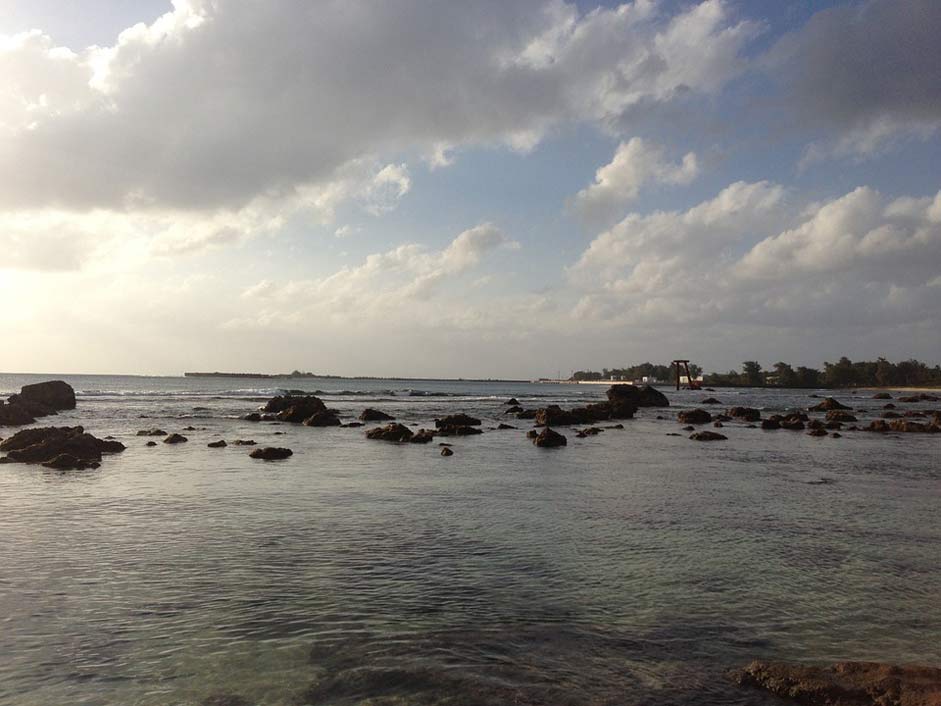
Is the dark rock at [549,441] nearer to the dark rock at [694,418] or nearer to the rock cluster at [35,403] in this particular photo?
the dark rock at [694,418]

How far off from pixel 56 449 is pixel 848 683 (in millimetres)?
24786

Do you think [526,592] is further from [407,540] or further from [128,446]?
[128,446]

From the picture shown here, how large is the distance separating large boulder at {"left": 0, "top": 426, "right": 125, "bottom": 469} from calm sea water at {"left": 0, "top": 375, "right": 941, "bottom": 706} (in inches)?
102

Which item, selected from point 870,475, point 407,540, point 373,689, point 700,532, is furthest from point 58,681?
point 870,475

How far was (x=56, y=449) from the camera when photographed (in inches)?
895

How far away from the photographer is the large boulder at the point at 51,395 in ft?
183

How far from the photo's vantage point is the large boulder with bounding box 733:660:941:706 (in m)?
5.62

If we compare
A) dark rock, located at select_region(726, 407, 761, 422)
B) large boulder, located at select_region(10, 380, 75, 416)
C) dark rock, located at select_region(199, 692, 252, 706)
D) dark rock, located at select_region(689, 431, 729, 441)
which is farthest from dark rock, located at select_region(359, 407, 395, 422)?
dark rock, located at select_region(199, 692, 252, 706)

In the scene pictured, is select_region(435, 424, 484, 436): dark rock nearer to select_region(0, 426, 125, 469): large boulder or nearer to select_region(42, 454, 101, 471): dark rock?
select_region(0, 426, 125, 469): large boulder

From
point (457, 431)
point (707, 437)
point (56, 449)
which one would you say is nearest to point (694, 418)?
point (707, 437)

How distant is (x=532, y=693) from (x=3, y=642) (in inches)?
219

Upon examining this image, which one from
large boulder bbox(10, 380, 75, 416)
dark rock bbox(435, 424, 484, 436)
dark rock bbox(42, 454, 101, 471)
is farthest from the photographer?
large boulder bbox(10, 380, 75, 416)

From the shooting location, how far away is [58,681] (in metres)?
5.91

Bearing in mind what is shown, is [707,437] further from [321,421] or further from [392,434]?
[321,421]
